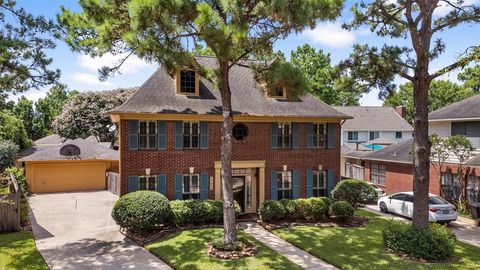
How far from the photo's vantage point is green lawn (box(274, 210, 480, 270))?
1114cm

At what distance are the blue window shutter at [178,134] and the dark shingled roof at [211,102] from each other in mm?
678

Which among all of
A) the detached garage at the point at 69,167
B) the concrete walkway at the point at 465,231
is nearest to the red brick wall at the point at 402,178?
the concrete walkway at the point at 465,231

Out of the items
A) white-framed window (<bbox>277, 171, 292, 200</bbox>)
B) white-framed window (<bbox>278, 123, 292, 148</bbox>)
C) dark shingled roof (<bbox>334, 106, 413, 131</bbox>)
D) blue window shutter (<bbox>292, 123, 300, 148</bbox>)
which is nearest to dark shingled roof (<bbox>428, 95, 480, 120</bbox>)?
blue window shutter (<bbox>292, 123, 300, 148</bbox>)

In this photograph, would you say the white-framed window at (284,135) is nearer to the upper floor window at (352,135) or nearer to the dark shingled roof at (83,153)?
the dark shingled roof at (83,153)

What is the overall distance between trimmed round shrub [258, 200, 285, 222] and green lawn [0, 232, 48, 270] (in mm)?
8572

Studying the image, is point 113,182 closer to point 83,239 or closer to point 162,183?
point 162,183

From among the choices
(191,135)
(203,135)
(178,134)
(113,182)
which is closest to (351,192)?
(203,135)

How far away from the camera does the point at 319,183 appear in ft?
64.8

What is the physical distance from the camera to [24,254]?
11758 mm

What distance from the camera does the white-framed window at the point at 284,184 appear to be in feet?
62.1

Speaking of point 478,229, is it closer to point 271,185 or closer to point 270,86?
point 271,185

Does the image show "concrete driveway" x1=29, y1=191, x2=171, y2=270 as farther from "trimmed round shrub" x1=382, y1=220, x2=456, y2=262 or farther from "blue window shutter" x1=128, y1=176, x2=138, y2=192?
"trimmed round shrub" x1=382, y1=220, x2=456, y2=262

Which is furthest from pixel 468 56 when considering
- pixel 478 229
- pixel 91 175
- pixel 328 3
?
pixel 91 175

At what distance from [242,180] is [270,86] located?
255 inches
